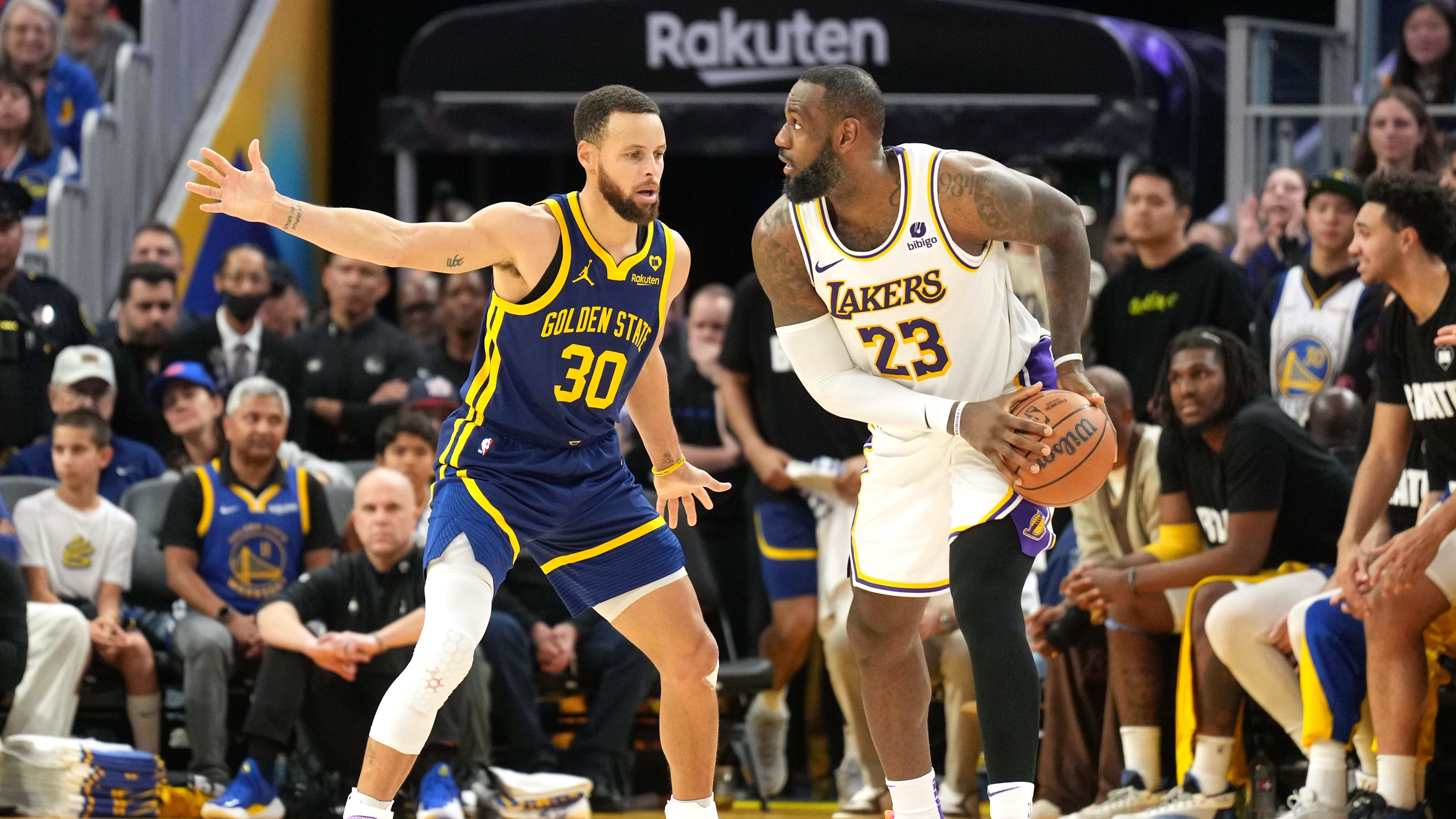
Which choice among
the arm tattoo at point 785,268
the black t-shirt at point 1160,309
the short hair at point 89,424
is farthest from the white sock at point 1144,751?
the short hair at point 89,424

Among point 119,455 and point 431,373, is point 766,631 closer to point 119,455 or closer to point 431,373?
point 431,373

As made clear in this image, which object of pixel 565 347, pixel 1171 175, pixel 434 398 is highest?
pixel 1171 175

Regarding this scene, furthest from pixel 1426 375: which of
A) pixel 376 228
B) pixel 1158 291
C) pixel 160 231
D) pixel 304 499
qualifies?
pixel 160 231

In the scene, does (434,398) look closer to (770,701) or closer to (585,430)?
(770,701)

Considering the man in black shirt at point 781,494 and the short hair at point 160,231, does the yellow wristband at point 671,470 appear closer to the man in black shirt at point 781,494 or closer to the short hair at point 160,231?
the man in black shirt at point 781,494

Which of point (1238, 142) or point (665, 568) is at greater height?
point (1238, 142)

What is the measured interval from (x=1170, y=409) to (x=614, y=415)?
2.39 metres

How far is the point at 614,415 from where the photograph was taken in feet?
15.8

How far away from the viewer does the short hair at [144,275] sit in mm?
8117

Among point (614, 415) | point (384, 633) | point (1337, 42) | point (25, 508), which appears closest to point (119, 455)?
point (25, 508)

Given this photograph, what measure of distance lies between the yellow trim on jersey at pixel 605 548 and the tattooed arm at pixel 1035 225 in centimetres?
109

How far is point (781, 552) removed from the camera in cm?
709

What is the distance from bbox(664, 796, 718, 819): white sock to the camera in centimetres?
475

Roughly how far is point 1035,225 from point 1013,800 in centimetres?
137
